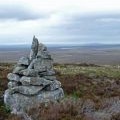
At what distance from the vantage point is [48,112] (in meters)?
18.8

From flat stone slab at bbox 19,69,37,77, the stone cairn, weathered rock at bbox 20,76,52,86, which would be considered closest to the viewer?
the stone cairn

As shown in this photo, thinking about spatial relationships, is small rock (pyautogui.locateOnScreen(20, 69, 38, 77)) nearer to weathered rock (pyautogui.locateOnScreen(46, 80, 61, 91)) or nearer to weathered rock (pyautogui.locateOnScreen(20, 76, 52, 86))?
weathered rock (pyautogui.locateOnScreen(20, 76, 52, 86))

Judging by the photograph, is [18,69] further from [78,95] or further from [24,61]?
[78,95]

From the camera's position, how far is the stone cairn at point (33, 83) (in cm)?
2312

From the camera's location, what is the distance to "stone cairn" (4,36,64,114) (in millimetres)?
23125

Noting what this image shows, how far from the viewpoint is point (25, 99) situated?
23.1 metres

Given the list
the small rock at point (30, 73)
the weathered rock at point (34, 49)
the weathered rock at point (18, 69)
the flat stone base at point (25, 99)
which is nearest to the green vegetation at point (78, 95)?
the flat stone base at point (25, 99)

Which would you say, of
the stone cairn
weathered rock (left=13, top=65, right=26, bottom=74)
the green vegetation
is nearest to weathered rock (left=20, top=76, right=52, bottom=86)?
the stone cairn

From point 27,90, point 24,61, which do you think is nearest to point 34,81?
point 27,90

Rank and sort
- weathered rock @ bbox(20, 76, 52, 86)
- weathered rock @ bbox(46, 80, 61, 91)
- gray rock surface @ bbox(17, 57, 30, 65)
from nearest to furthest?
weathered rock @ bbox(20, 76, 52, 86) < weathered rock @ bbox(46, 80, 61, 91) < gray rock surface @ bbox(17, 57, 30, 65)

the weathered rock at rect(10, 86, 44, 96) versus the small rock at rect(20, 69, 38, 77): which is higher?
the small rock at rect(20, 69, 38, 77)

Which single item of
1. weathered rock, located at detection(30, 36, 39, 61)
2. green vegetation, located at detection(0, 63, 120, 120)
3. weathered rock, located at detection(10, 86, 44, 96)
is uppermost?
weathered rock, located at detection(30, 36, 39, 61)

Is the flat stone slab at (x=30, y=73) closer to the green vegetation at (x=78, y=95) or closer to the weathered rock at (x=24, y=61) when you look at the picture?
the weathered rock at (x=24, y=61)

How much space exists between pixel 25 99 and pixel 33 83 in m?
0.96
